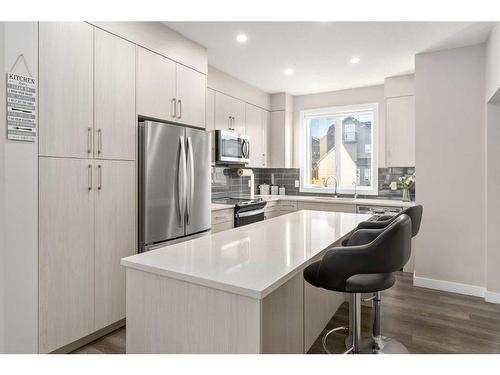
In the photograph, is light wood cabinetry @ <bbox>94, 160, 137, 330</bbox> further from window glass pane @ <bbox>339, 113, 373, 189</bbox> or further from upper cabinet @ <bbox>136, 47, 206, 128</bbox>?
window glass pane @ <bbox>339, 113, 373, 189</bbox>

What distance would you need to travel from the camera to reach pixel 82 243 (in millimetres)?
2287

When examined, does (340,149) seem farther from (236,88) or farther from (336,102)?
(236,88)

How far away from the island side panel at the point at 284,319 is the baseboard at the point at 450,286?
2.33 meters

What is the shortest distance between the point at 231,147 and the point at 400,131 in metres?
2.24

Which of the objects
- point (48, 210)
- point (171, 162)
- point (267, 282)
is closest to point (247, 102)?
point (171, 162)

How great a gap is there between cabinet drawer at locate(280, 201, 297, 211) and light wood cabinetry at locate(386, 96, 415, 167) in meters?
1.42

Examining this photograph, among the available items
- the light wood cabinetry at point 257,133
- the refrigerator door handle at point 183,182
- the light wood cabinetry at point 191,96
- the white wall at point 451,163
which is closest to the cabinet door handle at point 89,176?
the refrigerator door handle at point 183,182

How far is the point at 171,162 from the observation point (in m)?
2.87

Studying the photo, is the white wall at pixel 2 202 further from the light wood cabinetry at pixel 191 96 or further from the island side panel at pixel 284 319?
the island side panel at pixel 284 319

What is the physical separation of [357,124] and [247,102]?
1816mm

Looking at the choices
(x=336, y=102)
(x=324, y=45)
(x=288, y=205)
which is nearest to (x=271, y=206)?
(x=288, y=205)

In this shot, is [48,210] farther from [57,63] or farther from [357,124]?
[357,124]

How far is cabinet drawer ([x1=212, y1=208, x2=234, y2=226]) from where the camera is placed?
11.8 feet

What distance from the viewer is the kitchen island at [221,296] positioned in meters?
1.22
